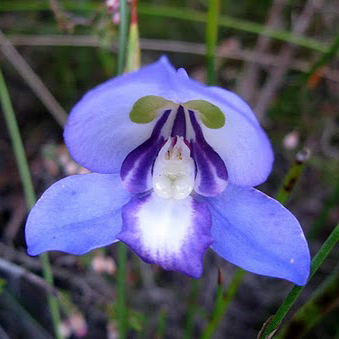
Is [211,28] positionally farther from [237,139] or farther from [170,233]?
[170,233]

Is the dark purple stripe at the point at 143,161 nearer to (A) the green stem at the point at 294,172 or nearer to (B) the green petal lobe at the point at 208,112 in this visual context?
(B) the green petal lobe at the point at 208,112

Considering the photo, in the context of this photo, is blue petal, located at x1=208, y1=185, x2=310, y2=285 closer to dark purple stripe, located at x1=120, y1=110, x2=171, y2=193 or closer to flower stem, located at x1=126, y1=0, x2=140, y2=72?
dark purple stripe, located at x1=120, y1=110, x2=171, y2=193

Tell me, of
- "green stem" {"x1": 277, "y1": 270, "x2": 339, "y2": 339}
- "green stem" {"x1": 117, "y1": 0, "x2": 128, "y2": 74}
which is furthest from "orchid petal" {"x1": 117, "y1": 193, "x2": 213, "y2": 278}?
"green stem" {"x1": 117, "y1": 0, "x2": 128, "y2": 74}

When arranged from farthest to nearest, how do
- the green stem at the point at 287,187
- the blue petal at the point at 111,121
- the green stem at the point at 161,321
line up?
the green stem at the point at 161,321
the green stem at the point at 287,187
the blue petal at the point at 111,121

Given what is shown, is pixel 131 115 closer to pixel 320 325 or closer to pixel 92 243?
pixel 92 243

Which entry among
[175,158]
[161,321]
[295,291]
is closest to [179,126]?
[175,158]

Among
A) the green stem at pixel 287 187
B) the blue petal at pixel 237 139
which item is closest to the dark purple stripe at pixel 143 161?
the blue petal at pixel 237 139

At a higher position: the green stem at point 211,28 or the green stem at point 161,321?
the green stem at point 211,28
